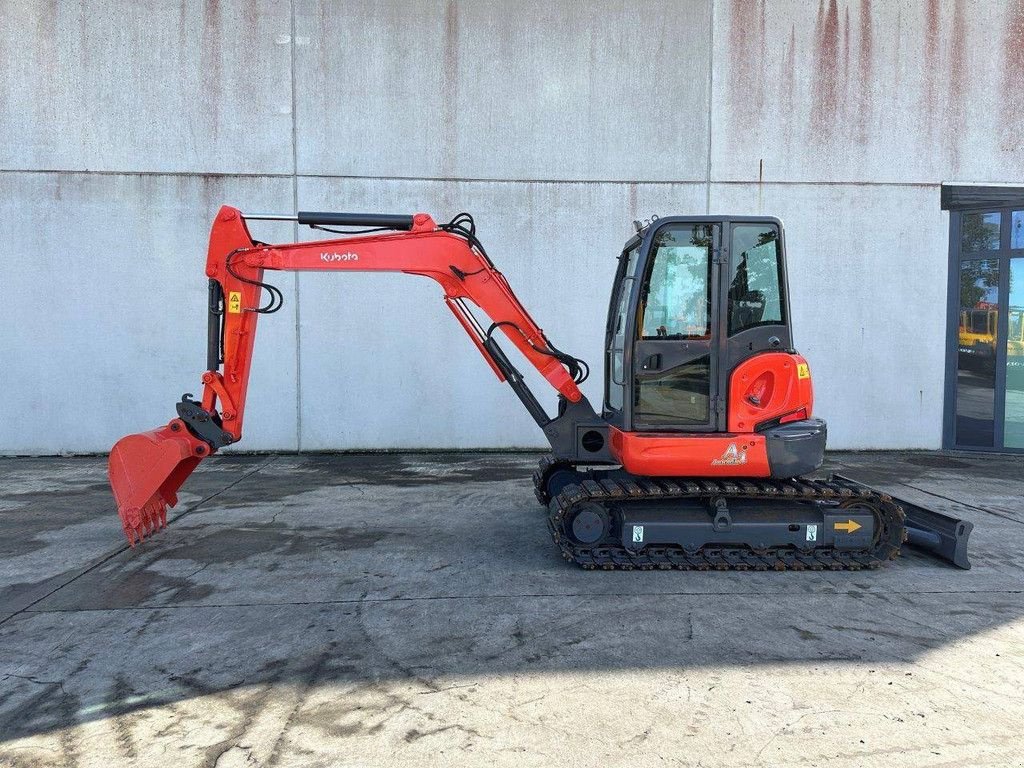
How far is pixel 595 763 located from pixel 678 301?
3.35 m

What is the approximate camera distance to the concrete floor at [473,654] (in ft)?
9.55

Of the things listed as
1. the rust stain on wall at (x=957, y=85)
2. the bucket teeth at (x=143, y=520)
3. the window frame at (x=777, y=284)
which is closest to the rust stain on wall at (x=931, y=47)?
the rust stain on wall at (x=957, y=85)

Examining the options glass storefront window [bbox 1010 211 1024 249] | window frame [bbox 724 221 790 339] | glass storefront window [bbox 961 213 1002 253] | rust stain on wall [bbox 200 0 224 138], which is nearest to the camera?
window frame [bbox 724 221 790 339]

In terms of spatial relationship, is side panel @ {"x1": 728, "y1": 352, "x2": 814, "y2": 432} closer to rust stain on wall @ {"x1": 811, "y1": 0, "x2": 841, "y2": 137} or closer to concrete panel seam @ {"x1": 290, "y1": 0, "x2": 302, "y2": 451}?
rust stain on wall @ {"x1": 811, "y1": 0, "x2": 841, "y2": 137}

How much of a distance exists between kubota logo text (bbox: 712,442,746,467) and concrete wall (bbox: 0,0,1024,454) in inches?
213

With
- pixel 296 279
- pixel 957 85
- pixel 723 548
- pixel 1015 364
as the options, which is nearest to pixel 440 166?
pixel 296 279

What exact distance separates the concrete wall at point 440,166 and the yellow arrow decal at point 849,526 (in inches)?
219

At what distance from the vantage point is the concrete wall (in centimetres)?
985

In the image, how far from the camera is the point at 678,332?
202 inches

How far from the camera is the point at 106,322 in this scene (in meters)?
9.99

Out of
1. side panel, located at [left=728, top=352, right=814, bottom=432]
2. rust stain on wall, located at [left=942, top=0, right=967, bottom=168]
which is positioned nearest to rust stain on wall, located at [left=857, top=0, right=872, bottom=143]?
rust stain on wall, located at [left=942, top=0, right=967, bottom=168]

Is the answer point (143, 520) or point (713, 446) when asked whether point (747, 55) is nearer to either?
point (713, 446)

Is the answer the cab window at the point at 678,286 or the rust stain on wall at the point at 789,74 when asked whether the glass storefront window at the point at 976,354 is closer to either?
the rust stain on wall at the point at 789,74

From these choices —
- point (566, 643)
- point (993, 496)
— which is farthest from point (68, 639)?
point (993, 496)
